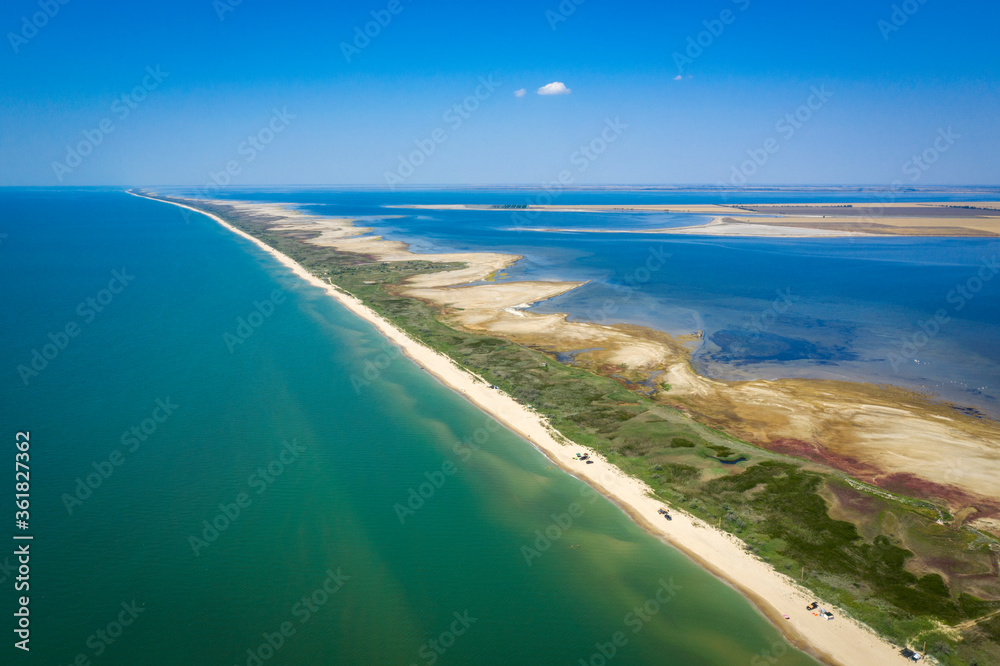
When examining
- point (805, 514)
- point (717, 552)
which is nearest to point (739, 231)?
point (805, 514)

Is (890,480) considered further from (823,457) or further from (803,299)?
(803,299)

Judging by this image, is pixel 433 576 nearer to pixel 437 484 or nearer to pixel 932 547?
pixel 437 484

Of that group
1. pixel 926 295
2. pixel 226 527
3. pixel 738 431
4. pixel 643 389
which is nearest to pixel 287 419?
pixel 226 527

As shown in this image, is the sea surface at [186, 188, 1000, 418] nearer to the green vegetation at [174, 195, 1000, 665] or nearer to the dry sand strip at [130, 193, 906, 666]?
the green vegetation at [174, 195, 1000, 665]

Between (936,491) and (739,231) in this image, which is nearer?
(936,491)

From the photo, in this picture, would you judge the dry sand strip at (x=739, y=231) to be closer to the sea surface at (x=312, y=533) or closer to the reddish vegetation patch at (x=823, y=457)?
the sea surface at (x=312, y=533)

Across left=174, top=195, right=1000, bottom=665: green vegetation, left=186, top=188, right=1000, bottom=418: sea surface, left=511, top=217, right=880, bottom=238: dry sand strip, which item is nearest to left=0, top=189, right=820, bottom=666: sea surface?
left=174, top=195, right=1000, bottom=665: green vegetation
